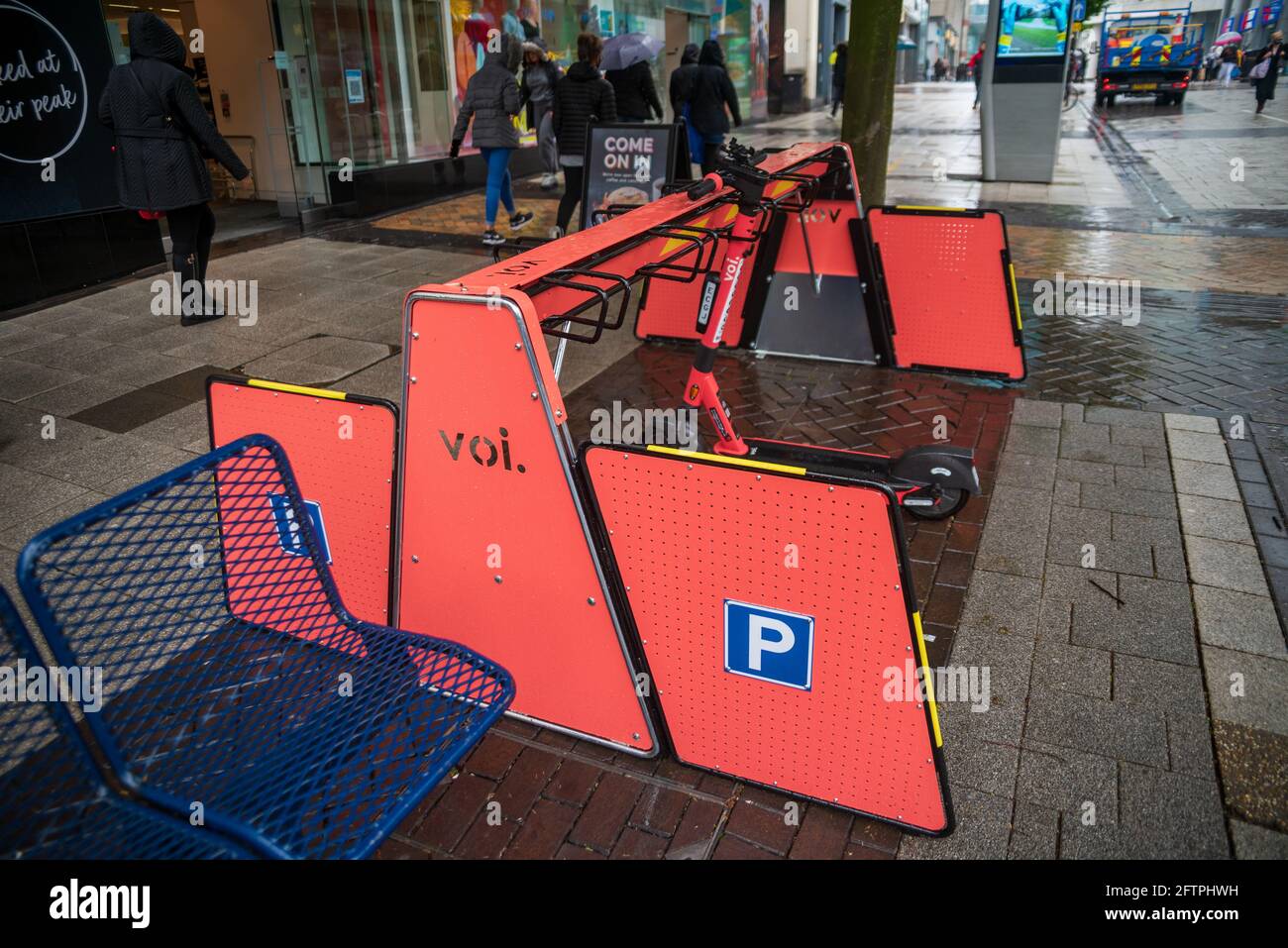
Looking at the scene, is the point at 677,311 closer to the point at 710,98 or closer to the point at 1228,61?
the point at 710,98

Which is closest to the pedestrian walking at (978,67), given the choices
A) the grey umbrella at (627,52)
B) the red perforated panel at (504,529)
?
the grey umbrella at (627,52)

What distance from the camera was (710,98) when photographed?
1122cm

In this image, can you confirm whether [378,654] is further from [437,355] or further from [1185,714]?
[1185,714]

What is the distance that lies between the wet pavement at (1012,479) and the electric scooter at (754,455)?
6.2 inches

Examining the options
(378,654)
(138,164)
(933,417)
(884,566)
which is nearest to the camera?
(884,566)

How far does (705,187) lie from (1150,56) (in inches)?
1187

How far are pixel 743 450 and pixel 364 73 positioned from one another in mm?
9371

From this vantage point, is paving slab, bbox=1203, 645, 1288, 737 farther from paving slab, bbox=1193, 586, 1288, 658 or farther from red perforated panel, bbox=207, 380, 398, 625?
red perforated panel, bbox=207, 380, 398, 625

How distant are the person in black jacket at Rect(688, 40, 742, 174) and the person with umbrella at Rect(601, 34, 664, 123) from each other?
1.11 metres

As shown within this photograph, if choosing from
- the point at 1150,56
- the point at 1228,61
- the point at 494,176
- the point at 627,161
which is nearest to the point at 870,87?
the point at 627,161

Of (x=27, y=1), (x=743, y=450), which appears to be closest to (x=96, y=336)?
(x=27, y=1)

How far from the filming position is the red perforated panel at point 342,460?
2830 millimetres

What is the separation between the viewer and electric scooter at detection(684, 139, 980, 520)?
3.94 metres

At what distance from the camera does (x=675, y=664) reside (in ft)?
8.57
